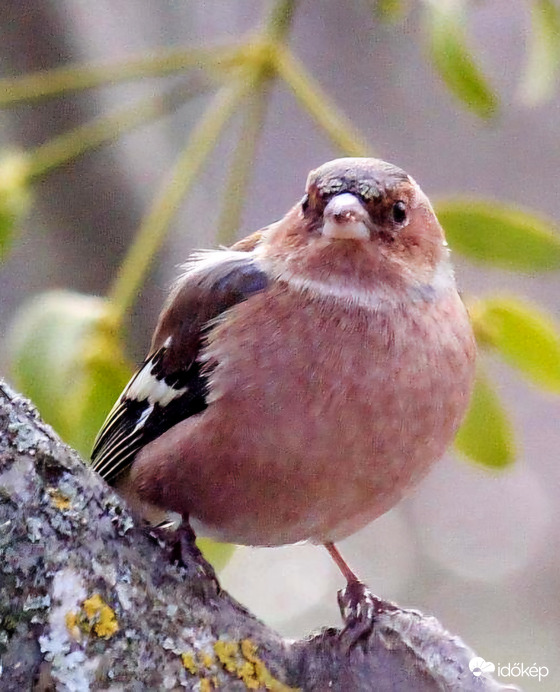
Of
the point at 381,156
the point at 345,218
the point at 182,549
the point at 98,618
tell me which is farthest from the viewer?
the point at 381,156

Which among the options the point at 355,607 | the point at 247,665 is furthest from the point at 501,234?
the point at 247,665

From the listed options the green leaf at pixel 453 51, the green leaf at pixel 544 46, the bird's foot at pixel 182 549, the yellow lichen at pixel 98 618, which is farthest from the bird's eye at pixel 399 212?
the yellow lichen at pixel 98 618

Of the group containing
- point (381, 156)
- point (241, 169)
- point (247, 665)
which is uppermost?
point (381, 156)

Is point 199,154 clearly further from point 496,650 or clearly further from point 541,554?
point 541,554

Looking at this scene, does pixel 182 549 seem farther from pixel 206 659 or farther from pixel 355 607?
pixel 355 607

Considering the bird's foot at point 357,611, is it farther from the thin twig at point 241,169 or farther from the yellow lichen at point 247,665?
the thin twig at point 241,169
